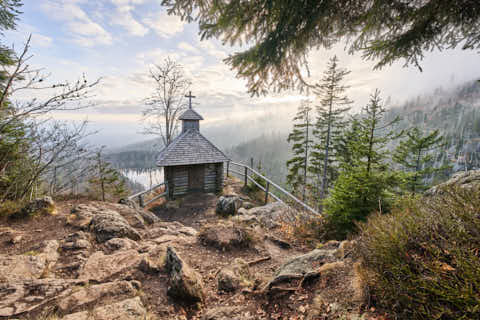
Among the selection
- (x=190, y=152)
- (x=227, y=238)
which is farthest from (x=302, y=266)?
(x=190, y=152)

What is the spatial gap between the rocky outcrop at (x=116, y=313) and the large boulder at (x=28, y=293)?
56cm

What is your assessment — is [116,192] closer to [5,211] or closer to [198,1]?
[5,211]

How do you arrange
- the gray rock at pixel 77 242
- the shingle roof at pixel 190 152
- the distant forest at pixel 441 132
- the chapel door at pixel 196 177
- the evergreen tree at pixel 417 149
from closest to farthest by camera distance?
the gray rock at pixel 77 242, the shingle roof at pixel 190 152, the chapel door at pixel 196 177, the evergreen tree at pixel 417 149, the distant forest at pixel 441 132

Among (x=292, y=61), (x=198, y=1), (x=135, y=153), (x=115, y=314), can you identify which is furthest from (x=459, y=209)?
(x=135, y=153)

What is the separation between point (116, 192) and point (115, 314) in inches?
680

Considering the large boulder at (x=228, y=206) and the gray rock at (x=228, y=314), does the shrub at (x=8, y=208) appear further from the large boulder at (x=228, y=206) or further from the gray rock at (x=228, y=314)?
the large boulder at (x=228, y=206)

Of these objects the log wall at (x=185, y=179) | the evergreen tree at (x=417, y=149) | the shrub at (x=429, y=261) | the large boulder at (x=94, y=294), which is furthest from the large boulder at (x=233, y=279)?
the evergreen tree at (x=417, y=149)

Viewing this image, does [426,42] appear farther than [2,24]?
No

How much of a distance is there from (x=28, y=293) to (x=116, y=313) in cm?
125

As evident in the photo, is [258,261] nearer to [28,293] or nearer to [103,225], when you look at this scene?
[28,293]

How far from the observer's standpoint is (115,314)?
2.08m

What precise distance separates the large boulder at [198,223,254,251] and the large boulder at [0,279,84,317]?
247 cm

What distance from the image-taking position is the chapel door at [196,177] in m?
11.0

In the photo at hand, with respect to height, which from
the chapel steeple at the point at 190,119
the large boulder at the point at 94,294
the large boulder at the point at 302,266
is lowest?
the large boulder at the point at 94,294
